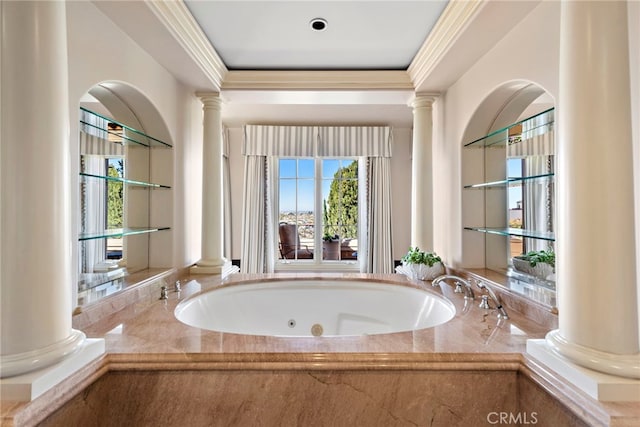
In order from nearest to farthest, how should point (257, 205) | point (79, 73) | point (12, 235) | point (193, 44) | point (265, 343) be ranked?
point (12, 235)
point (265, 343)
point (79, 73)
point (193, 44)
point (257, 205)

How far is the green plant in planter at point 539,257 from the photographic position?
1.67m

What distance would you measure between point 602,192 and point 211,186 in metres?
2.33

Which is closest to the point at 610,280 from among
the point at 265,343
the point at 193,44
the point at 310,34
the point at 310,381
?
the point at 310,381

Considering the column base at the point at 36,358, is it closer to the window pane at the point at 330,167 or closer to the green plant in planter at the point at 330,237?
the green plant in planter at the point at 330,237

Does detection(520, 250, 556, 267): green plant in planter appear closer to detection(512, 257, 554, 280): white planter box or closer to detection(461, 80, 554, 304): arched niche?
detection(512, 257, 554, 280): white planter box

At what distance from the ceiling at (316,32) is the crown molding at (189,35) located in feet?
0.15

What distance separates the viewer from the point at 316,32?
1.92m

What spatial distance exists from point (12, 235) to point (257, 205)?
10.5 feet

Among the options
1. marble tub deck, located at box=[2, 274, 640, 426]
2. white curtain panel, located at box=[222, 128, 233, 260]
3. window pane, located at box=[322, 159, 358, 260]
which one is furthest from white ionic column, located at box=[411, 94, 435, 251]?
white curtain panel, located at box=[222, 128, 233, 260]

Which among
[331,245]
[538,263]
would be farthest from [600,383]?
[331,245]

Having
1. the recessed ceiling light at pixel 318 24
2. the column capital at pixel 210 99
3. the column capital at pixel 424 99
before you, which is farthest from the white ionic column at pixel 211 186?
the column capital at pixel 424 99

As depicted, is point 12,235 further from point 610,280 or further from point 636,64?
point 636,64

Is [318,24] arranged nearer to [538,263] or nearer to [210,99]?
[210,99]

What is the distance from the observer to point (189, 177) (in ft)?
8.09
